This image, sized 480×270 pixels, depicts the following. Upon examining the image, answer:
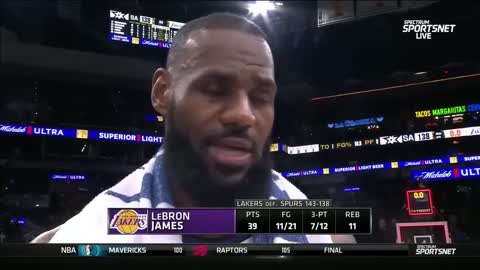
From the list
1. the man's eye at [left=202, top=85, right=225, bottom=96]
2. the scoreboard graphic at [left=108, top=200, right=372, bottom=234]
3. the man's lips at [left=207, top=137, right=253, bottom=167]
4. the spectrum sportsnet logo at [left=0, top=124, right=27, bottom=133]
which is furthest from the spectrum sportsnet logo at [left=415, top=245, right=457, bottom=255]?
the spectrum sportsnet logo at [left=0, top=124, right=27, bottom=133]

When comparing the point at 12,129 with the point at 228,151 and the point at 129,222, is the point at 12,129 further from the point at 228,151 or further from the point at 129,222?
the point at 228,151

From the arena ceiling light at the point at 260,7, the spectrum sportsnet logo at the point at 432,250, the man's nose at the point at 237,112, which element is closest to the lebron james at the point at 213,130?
the man's nose at the point at 237,112

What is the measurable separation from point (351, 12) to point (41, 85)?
1.32 m

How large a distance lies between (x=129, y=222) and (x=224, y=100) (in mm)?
580

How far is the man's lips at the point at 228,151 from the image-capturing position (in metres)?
1.98

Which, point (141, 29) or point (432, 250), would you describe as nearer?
point (432, 250)

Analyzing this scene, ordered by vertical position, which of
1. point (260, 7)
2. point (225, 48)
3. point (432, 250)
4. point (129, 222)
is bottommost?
point (432, 250)

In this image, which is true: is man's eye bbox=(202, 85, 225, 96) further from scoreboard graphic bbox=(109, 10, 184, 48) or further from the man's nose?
scoreboard graphic bbox=(109, 10, 184, 48)

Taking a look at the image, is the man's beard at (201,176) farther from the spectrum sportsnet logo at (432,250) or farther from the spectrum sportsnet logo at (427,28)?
the spectrum sportsnet logo at (427,28)

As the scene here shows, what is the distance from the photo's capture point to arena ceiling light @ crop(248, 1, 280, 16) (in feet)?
6.88

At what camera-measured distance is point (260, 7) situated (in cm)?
212

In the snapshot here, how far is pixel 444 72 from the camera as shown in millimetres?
2037

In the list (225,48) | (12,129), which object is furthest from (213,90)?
(12,129)

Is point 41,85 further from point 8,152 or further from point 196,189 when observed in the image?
point 196,189
